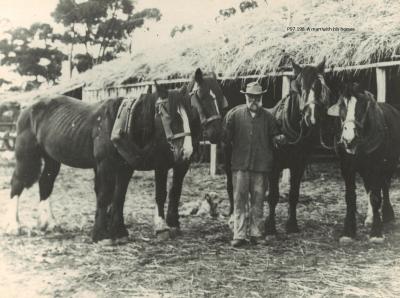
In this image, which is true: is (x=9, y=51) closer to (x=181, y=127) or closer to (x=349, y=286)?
(x=181, y=127)

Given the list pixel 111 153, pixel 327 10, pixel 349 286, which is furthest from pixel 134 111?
pixel 327 10

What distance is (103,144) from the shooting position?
5.15 meters

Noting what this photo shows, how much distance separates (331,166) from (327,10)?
4.00 m

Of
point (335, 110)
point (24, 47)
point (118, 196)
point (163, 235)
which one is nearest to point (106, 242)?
point (118, 196)

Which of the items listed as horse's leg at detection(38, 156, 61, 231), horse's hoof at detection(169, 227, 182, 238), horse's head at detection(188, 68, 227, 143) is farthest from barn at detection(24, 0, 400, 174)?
horse's leg at detection(38, 156, 61, 231)

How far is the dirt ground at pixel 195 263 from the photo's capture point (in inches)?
154

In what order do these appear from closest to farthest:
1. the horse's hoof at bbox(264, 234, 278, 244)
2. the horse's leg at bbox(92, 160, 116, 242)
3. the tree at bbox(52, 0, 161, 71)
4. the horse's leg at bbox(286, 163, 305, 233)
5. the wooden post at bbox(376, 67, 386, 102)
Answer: the horse's leg at bbox(92, 160, 116, 242), the horse's hoof at bbox(264, 234, 278, 244), the horse's leg at bbox(286, 163, 305, 233), the tree at bbox(52, 0, 161, 71), the wooden post at bbox(376, 67, 386, 102)

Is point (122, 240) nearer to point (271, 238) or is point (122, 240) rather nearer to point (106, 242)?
point (106, 242)

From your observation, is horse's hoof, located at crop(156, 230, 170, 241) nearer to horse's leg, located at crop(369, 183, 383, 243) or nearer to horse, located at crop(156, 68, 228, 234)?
horse, located at crop(156, 68, 228, 234)

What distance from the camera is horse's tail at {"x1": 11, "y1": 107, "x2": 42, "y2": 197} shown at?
19.2 ft

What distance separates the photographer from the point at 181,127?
15.7 ft

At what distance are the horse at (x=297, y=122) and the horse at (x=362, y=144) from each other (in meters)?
0.22

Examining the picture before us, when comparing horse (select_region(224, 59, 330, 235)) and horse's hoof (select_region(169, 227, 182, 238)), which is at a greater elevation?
horse (select_region(224, 59, 330, 235))

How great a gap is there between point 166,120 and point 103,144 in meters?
0.83
